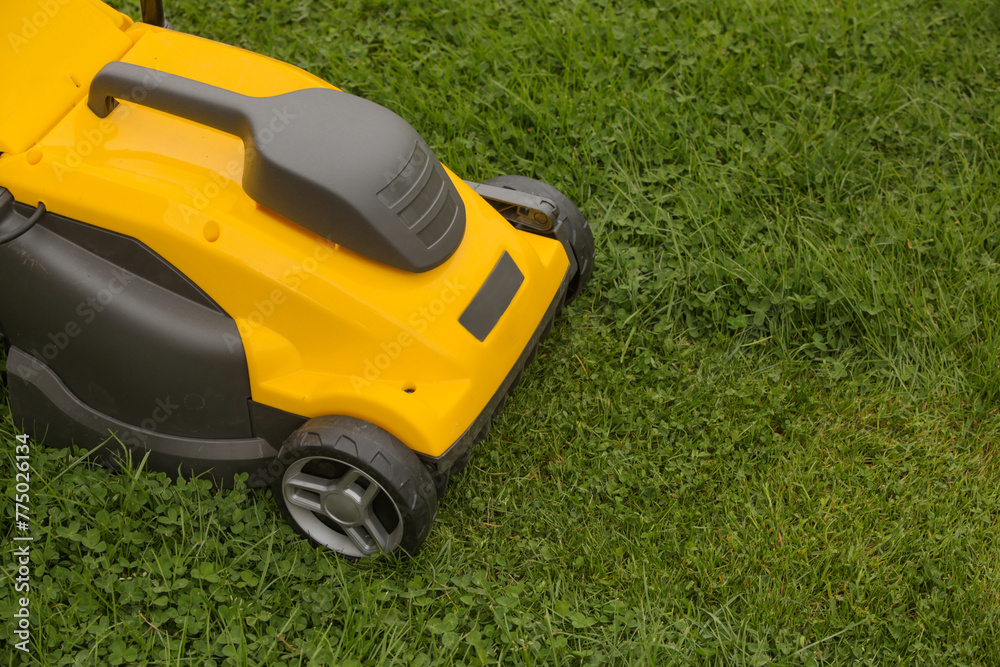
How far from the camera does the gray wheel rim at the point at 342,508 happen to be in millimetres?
2088

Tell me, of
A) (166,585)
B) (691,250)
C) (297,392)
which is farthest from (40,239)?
(691,250)

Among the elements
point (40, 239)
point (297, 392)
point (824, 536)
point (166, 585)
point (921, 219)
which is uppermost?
point (40, 239)

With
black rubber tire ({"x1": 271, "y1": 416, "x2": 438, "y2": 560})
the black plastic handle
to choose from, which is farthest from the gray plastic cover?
black rubber tire ({"x1": 271, "y1": 416, "x2": 438, "y2": 560})

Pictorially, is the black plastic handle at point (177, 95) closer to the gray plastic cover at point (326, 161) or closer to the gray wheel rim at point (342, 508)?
the gray plastic cover at point (326, 161)

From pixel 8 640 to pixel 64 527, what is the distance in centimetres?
28

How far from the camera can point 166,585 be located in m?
2.12

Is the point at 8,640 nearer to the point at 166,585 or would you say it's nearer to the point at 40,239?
the point at 166,585

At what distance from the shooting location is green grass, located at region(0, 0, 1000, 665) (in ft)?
7.09

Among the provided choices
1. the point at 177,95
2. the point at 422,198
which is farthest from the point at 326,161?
the point at 177,95

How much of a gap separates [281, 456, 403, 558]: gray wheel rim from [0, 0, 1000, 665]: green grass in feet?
0.21

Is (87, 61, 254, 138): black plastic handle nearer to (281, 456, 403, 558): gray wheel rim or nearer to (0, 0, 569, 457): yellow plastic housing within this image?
(0, 0, 569, 457): yellow plastic housing

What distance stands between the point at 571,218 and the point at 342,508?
1032 millimetres

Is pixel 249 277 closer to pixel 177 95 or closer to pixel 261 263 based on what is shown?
pixel 261 263

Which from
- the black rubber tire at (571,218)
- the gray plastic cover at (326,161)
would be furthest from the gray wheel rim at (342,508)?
the black rubber tire at (571,218)
